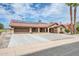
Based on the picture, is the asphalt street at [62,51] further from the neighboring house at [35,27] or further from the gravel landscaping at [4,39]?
the gravel landscaping at [4,39]

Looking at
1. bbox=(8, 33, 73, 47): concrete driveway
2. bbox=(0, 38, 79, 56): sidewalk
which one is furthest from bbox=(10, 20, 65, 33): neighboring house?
bbox=(0, 38, 79, 56): sidewalk

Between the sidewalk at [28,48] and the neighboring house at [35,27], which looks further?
the neighboring house at [35,27]

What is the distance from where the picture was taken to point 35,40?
283 centimetres

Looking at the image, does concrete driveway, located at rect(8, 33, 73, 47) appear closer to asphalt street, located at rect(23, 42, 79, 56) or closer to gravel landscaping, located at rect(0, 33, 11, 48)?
Result: gravel landscaping, located at rect(0, 33, 11, 48)

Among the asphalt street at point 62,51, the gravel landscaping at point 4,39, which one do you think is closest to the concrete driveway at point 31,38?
the gravel landscaping at point 4,39

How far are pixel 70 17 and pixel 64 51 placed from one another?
19.6 inches

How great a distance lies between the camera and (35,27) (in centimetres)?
288

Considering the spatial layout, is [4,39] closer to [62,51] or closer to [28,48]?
[28,48]

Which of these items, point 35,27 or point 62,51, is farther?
point 35,27

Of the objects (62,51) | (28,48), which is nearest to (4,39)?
(28,48)

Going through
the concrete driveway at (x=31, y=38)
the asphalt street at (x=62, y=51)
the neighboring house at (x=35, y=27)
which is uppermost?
the neighboring house at (x=35, y=27)

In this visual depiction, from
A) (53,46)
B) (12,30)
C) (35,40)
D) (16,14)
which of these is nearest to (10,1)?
(16,14)

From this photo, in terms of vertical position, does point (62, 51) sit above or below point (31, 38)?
below

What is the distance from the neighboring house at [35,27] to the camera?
111 inches
